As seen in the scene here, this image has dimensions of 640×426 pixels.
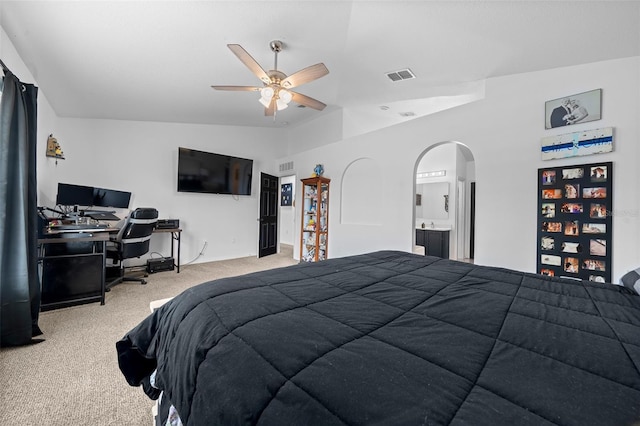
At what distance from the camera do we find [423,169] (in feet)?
20.7

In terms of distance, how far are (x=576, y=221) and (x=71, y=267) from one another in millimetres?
5161

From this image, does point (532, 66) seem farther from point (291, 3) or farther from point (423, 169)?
point (423, 169)

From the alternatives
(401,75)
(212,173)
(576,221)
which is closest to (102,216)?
(212,173)

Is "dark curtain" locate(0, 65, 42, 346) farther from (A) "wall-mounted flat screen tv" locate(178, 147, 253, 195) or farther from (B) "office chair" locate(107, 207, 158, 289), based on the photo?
(A) "wall-mounted flat screen tv" locate(178, 147, 253, 195)

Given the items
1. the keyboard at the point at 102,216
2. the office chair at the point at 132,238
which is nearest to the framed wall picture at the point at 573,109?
the office chair at the point at 132,238

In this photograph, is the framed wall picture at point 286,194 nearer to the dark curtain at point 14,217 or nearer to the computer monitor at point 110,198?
the computer monitor at point 110,198

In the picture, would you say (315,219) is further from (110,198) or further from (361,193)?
(110,198)

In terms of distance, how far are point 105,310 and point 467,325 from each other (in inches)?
134

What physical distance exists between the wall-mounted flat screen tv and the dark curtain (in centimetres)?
267

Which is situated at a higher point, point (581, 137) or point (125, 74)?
point (125, 74)

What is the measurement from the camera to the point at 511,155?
3021mm

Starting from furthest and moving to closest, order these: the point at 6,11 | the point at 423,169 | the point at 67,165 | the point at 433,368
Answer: the point at 423,169
the point at 67,165
the point at 6,11
the point at 433,368

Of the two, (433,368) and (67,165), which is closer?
(433,368)

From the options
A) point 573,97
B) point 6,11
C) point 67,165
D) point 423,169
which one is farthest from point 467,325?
point 423,169
